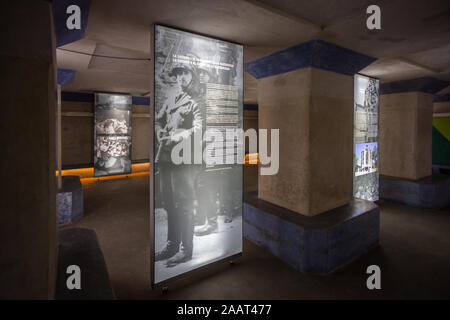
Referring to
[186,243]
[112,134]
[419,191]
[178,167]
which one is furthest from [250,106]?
[186,243]

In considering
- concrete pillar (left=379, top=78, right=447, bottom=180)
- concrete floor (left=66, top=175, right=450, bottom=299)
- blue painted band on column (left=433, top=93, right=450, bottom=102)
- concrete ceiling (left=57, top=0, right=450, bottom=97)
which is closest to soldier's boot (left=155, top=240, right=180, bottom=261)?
concrete floor (left=66, top=175, right=450, bottom=299)

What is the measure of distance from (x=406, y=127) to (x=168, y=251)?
26.3ft

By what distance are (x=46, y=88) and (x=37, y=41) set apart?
0.32m

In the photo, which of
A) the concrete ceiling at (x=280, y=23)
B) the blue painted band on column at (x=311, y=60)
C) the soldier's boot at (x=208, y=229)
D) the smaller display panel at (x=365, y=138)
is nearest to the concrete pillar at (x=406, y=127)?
the smaller display panel at (x=365, y=138)

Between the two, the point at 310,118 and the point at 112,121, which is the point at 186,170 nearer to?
the point at 310,118

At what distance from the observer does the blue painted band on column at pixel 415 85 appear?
24.2 feet

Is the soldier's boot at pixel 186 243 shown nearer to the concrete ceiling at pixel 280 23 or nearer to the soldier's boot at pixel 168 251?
the soldier's boot at pixel 168 251

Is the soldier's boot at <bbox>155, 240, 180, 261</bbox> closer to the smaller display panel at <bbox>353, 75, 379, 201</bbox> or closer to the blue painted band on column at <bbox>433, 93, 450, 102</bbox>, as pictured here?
the smaller display panel at <bbox>353, 75, 379, 201</bbox>

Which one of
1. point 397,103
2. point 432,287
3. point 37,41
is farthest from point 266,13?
point 397,103

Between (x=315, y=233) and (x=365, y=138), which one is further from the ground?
(x=365, y=138)

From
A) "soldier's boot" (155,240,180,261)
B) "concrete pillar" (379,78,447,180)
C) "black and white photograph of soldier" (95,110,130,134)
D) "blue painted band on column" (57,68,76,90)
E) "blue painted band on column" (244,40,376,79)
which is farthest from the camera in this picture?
"black and white photograph of soldier" (95,110,130,134)

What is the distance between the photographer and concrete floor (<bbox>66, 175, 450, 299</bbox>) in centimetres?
353

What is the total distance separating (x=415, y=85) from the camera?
24.6ft
